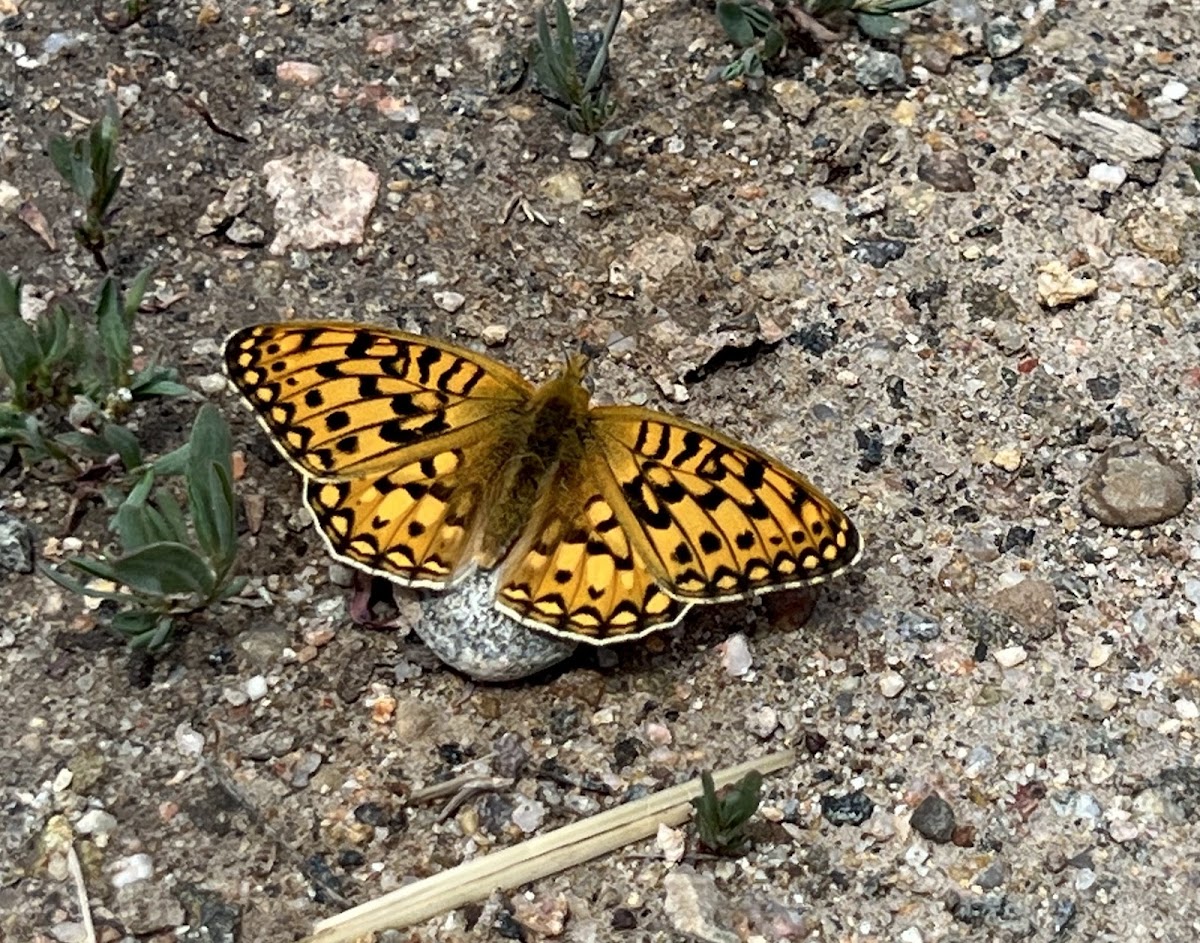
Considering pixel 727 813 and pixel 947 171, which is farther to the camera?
pixel 947 171

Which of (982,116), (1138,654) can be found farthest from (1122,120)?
(1138,654)

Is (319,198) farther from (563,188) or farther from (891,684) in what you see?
(891,684)

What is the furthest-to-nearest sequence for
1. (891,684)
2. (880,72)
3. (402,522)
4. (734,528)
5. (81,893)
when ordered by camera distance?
(880,72) → (891,684) → (402,522) → (734,528) → (81,893)

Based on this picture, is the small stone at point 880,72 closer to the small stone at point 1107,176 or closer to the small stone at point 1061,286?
the small stone at point 1107,176

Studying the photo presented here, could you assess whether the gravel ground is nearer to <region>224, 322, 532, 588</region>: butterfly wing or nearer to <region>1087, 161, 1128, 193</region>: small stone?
<region>1087, 161, 1128, 193</region>: small stone

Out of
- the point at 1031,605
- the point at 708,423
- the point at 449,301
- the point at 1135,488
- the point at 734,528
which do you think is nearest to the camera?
the point at 734,528

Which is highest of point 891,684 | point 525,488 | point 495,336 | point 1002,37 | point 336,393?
point 1002,37

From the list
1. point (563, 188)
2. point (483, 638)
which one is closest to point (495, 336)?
point (563, 188)

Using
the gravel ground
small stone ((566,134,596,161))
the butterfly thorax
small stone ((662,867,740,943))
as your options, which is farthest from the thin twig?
small stone ((566,134,596,161))
